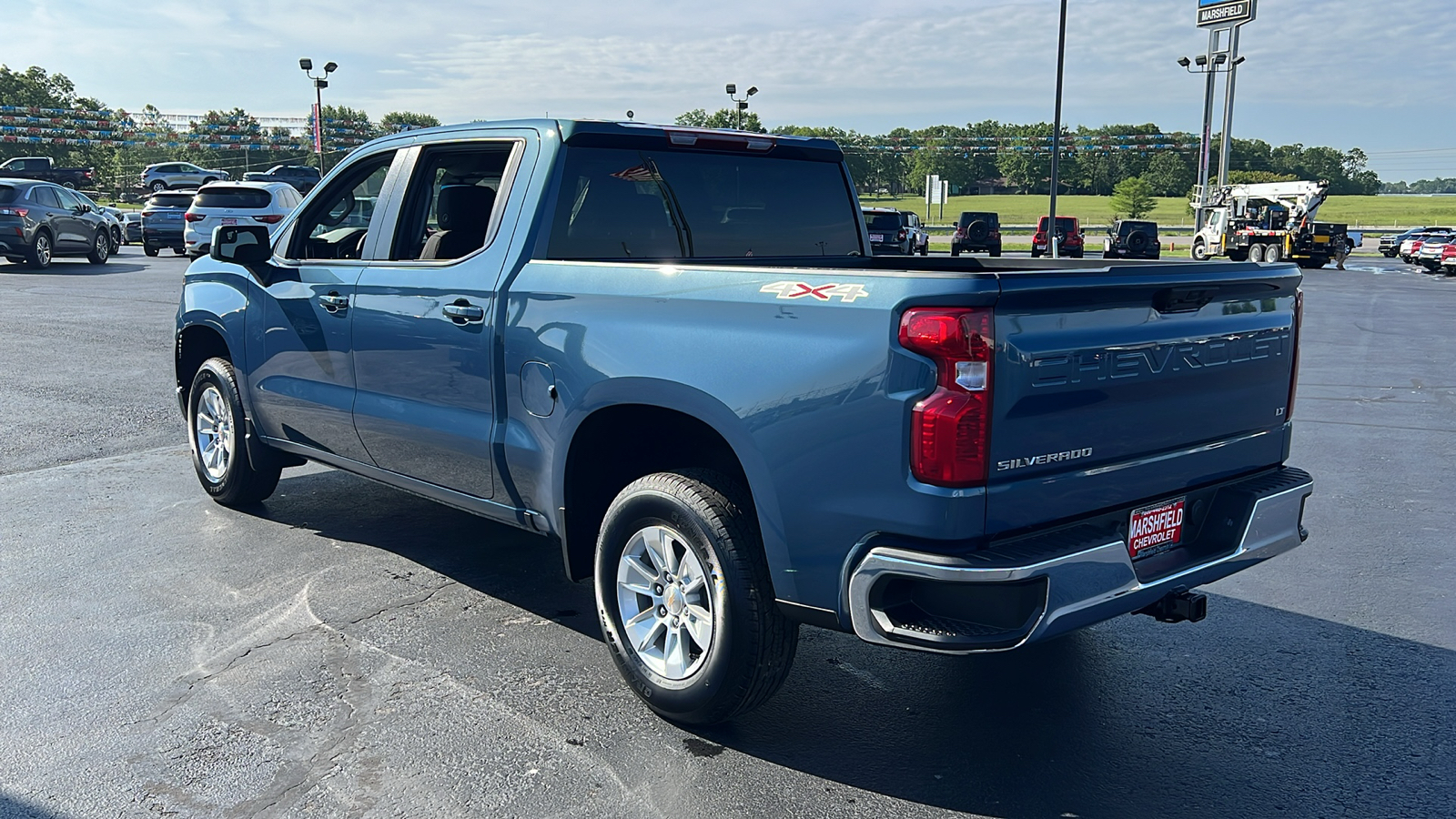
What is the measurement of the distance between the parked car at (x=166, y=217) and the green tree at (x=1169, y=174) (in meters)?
132

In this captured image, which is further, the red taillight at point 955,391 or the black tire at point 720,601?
the black tire at point 720,601

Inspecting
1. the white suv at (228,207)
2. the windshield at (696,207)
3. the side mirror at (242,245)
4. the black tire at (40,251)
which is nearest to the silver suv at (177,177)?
the black tire at (40,251)

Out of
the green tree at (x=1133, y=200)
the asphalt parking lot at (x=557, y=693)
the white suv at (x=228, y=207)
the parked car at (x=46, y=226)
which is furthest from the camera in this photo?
the green tree at (x=1133, y=200)

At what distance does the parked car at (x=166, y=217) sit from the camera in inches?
1097

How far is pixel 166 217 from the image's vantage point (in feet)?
91.6

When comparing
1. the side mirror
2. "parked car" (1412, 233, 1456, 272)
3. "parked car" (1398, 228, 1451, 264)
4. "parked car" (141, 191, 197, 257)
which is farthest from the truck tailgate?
"parked car" (1398, 228, 1451, 264)

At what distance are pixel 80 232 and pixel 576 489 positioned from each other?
81.3ft

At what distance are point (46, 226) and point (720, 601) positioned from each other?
2472cm

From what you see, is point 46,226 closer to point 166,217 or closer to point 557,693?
point 166,217

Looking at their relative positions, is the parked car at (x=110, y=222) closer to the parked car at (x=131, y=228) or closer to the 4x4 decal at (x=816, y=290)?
the parked car at (x=131, y=228)

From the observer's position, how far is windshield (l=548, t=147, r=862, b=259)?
4.57 meters

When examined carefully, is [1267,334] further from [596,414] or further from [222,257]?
[222,257]

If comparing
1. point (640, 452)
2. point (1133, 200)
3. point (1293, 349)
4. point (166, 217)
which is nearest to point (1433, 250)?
point (166, 217)

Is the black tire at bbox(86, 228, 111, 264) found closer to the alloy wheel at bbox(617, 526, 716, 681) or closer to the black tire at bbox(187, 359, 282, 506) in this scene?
the black tire at bbox(187, 359, 282, 506)
